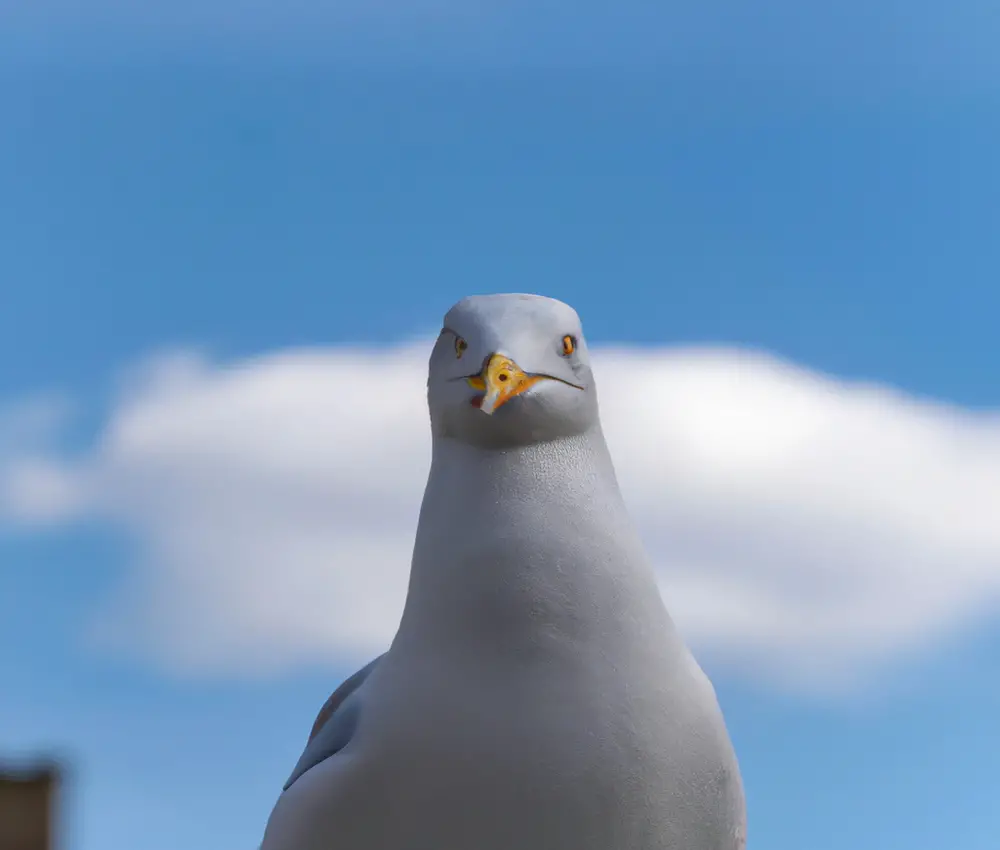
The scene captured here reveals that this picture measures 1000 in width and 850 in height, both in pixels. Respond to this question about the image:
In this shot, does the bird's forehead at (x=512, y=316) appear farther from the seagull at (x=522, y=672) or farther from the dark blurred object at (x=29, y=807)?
the dark blurred object at (x=29, y=807)

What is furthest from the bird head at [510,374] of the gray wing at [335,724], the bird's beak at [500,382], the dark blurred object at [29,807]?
the dark blurred object at [29,807]

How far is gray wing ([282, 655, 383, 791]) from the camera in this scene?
5578 mm

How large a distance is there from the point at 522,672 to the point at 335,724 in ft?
3.02

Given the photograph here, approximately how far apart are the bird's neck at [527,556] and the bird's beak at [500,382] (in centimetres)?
26

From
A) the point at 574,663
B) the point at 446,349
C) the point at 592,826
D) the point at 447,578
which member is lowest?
the point at 592,826

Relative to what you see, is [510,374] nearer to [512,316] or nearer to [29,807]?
[512,316]

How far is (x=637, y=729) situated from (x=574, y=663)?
1.12 ft

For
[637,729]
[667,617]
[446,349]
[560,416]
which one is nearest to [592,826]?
[637,729]

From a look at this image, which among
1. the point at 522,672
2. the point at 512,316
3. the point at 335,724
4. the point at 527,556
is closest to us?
the point at 522,672

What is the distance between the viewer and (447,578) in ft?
17.8

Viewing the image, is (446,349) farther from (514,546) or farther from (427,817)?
(427,817)

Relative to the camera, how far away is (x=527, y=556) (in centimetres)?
533

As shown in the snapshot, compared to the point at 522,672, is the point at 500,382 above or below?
above

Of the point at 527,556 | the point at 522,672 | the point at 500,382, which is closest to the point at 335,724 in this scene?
the point at 522,672
